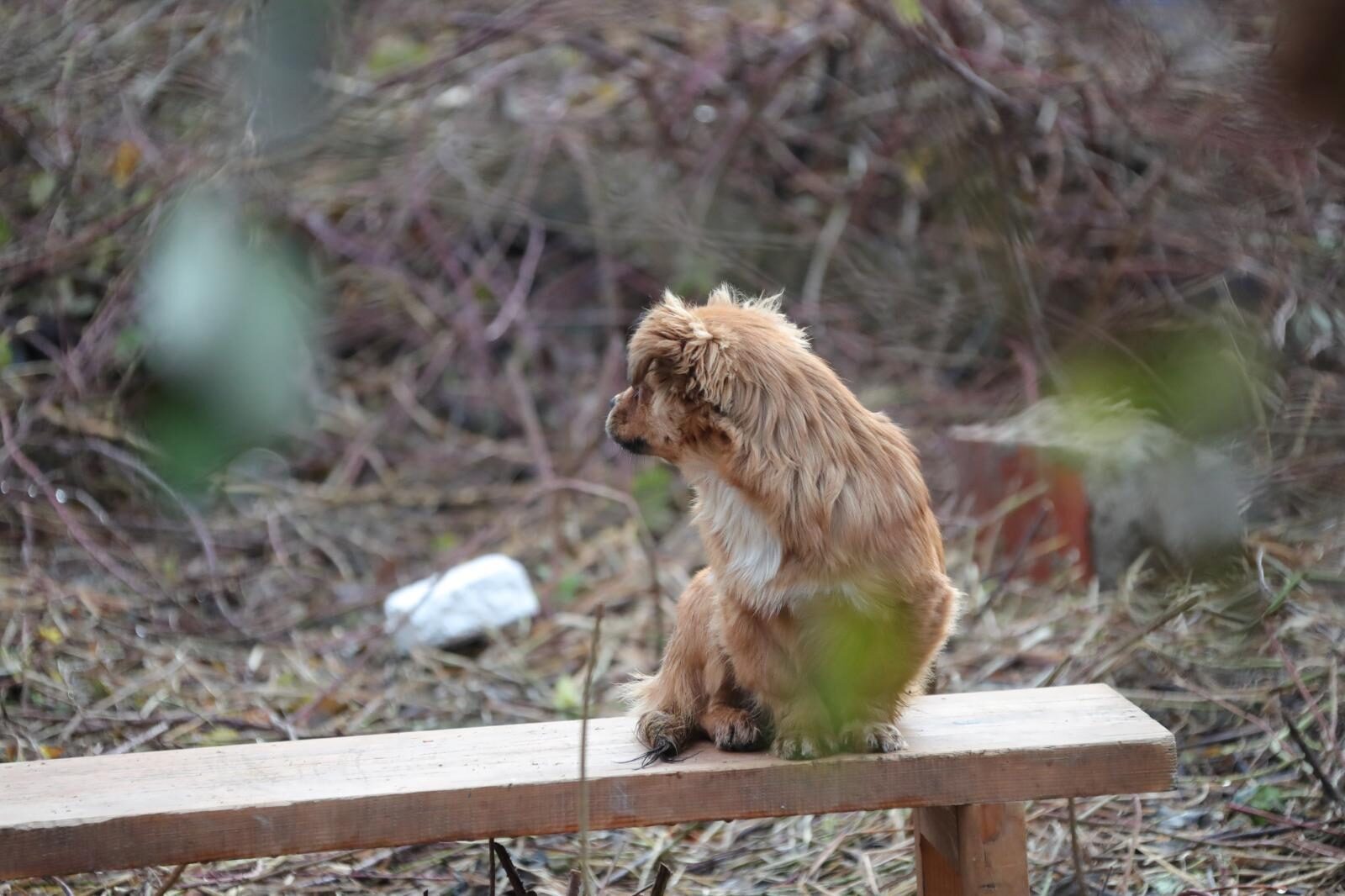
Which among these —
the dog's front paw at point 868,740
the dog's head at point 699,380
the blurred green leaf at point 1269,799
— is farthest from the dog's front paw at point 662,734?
the blurred green leaf at point 1269,799

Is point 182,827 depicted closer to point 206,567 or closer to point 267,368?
point 267,368

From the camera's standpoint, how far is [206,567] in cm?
590

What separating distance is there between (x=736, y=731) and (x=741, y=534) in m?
0.47

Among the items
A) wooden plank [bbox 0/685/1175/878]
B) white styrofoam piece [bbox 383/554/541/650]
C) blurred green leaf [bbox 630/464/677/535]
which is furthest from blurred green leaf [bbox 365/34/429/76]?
wooden plank [bbox 0/685/1175/878]

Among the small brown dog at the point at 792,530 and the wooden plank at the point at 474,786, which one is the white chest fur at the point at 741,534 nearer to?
the small brown dog at the point at 792,530

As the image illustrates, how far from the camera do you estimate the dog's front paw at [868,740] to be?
2785mm

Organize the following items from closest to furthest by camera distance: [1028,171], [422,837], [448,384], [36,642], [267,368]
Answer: [267,368]
[422,837]
[36,642]
[1028,171]
[448,384]

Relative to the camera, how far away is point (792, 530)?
2.70 metres

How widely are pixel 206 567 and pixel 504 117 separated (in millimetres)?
3455

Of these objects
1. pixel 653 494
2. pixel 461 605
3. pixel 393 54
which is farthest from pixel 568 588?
pixel 393 54

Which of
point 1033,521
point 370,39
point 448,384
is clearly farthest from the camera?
point 448,384

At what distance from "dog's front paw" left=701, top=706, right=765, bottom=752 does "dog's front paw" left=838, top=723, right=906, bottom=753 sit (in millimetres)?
202

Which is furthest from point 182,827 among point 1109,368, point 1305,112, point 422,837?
point 1305,112

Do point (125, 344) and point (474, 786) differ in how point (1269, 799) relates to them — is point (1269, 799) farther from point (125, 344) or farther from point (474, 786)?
point (125, 344)
